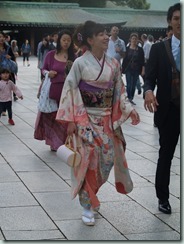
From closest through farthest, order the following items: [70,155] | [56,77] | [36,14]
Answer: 1. [70,155]
2. [56,77]
3. [36,14]

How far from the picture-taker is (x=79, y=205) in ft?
15.6

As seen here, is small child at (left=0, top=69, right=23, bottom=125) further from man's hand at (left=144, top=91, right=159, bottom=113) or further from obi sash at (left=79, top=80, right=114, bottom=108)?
man's hand at (left=144, top=91, right=159, bottom=113)

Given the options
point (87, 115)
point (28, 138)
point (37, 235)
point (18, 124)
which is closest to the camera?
point (37, 235)

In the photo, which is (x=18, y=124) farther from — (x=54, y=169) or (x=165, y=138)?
(x=165, y=138)

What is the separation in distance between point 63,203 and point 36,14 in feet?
65.2

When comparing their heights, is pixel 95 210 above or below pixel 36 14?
below

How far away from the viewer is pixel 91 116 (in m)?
4.38

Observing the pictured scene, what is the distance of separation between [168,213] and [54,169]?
1.87 meters

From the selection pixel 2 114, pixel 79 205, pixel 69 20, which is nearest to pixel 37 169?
pixel 79 205

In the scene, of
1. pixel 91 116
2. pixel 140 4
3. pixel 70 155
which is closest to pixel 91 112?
pixel 91 116

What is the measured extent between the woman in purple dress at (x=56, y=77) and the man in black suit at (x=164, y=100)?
2.33 metres

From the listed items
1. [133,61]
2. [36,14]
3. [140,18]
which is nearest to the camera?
[133,61]

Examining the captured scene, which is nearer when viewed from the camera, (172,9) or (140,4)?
(172,9)

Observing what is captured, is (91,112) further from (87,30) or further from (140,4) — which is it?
(140,4)
